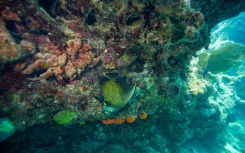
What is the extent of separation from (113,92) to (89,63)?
36.7 inches

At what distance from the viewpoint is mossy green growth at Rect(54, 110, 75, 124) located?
4.12 metres

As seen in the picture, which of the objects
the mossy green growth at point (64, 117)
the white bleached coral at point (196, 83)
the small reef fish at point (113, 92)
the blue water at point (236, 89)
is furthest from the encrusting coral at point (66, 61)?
the blue water at point (236, 89)

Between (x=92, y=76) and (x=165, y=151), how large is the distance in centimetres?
478

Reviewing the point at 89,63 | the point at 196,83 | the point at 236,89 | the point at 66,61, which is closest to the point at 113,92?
the point at 89,63

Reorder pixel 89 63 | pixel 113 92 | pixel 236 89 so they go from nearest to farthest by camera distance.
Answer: pixel 113 92
pixel 89 63
pixel 236 89

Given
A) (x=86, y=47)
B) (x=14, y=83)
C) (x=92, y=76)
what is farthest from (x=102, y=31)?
(x=14, y=83)

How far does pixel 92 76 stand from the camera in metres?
4.40

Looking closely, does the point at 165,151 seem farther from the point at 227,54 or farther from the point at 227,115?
the point at 227,115

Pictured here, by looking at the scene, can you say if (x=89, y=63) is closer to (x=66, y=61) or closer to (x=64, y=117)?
(x=66, y=61)

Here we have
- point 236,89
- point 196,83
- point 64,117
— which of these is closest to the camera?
point 64,117

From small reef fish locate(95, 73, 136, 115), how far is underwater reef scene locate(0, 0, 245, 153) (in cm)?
2

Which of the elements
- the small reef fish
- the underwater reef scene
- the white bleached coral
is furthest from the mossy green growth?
the white bleached coral

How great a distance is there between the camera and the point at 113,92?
159 inches

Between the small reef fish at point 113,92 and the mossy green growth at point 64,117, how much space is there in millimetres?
772
